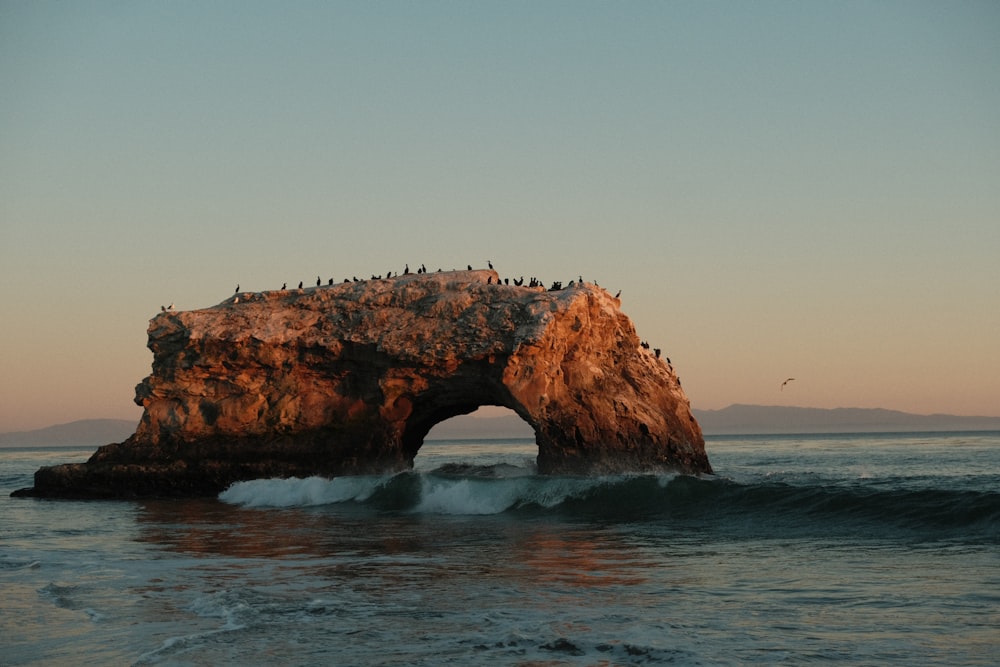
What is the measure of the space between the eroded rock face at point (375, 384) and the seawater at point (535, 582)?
4.94 metres

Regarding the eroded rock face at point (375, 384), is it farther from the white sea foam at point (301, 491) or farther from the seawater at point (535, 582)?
the seawater at point (535, 582)

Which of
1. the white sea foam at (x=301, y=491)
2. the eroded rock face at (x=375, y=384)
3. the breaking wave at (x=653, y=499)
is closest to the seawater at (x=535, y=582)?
the breaking wave at (x=653, y=499)

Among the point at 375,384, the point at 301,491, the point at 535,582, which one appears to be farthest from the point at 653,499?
the point at 535,582

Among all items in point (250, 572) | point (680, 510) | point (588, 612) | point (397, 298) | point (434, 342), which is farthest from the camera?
point (397, 298)

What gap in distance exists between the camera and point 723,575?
13.6m

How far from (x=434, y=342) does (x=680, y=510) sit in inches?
386

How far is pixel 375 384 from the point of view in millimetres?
32469

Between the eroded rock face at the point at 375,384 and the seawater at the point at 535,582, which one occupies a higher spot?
the eroded rock face at the point at 375,384

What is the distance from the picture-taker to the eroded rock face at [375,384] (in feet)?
99.9

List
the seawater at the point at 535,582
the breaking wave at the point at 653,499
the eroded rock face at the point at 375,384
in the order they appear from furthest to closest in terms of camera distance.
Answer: the eroded rock face at the point at 375,384 < the breaking wave at the point at 653,499 < the seawater at the point at 535,582

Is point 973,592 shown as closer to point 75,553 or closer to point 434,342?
point 75,553

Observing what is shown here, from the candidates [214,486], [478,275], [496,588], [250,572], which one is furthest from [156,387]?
[496,588]

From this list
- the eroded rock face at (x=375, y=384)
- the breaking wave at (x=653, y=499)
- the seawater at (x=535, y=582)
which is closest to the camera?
the seawater at (x=535, y=582)

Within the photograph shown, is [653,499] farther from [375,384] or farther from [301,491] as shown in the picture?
[301,491]
